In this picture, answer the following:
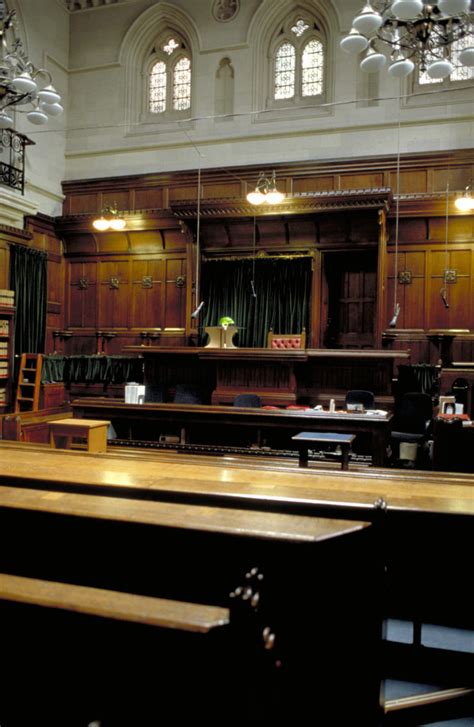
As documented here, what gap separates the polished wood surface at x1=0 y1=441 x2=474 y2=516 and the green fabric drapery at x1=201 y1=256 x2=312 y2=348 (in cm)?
781

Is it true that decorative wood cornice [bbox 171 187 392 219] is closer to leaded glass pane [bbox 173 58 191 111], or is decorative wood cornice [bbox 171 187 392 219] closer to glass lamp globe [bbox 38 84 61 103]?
leaded glass pane [bbox 173 58 191 111]

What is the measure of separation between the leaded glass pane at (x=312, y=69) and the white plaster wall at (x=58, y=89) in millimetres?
4847

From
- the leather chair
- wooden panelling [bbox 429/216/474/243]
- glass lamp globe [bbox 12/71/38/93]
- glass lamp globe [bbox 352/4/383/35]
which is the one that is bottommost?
the leather chair

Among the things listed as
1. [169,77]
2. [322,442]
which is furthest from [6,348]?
[322,442]

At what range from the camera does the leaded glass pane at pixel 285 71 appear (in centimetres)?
1073

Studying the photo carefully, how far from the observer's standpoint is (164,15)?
447 inches

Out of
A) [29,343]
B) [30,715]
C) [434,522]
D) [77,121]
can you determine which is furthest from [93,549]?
[77,121]

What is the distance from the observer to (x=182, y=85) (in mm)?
11383

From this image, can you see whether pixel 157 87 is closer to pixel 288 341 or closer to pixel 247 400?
pixel 288 341

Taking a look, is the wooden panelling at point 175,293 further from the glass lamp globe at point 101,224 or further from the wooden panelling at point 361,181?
the wooden panelling at point 361,181

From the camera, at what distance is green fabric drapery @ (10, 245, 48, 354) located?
33.1 ft

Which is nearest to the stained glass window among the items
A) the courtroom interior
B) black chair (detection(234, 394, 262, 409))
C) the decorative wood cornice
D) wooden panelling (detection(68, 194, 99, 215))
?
the courtroom interior

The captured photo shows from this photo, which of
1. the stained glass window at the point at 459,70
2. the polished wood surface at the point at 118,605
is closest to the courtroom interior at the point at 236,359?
the polished wood surface at the point at 118,605

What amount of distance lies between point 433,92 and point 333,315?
4087mm
